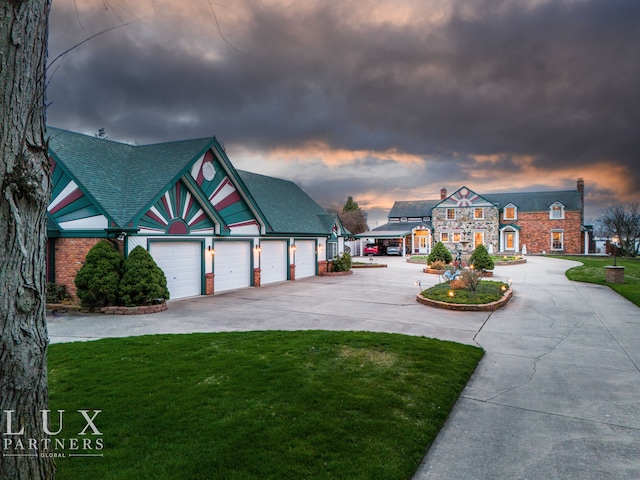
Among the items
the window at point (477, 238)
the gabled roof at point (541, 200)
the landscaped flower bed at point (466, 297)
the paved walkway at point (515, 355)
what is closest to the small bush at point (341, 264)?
the paved walkway at point (515, 355)

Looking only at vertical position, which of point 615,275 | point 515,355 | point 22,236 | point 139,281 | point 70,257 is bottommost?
point 515,355

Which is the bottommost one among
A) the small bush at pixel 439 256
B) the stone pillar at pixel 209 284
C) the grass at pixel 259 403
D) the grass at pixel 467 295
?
the grass at pixel 259 403

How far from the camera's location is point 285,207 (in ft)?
69.9

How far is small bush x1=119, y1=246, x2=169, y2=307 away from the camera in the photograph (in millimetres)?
10961

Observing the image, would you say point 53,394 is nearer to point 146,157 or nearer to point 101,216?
point 101,216

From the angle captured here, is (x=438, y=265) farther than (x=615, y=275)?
Yes

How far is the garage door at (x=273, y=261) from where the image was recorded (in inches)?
698

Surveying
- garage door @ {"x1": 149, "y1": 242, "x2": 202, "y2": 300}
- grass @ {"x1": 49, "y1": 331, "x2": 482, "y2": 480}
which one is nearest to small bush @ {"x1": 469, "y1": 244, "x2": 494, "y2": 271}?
grass @ {"x1": 49, "y1": 331, "x2": 482, "y2": 480}

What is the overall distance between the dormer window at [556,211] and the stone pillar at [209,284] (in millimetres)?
40942

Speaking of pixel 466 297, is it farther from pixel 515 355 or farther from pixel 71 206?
pixel 71 206

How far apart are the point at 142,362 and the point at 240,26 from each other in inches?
213

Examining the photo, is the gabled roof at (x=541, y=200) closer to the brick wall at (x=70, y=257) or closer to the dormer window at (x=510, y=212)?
the dormer window at (x=510, y=212)

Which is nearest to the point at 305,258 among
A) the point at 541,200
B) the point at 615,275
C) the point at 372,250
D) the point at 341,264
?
the point at 341,264

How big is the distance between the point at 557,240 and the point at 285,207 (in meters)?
35.3
